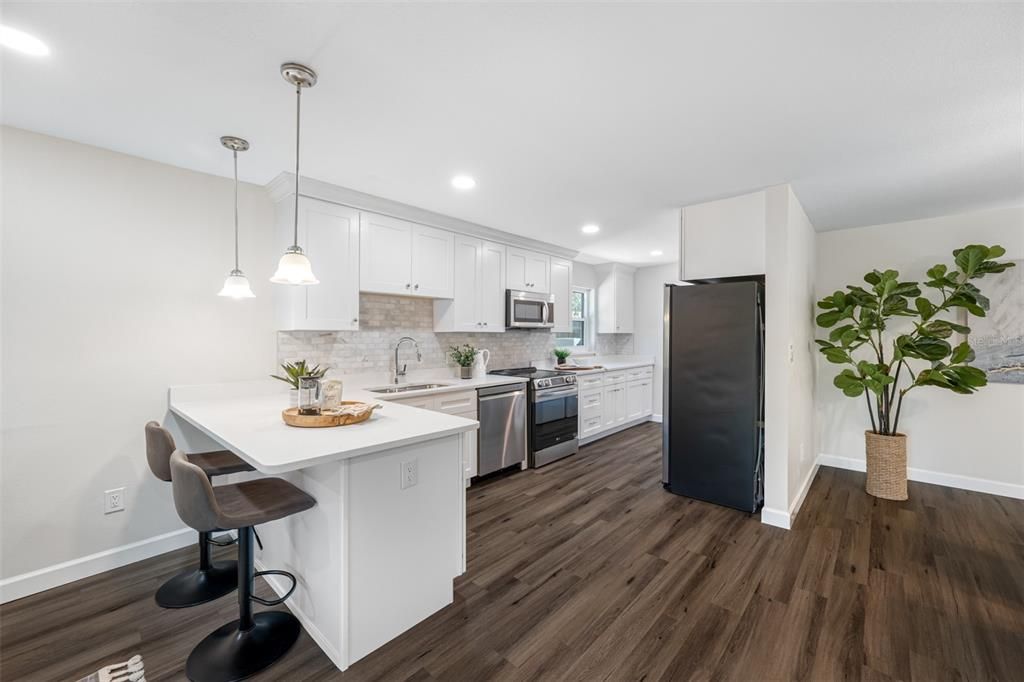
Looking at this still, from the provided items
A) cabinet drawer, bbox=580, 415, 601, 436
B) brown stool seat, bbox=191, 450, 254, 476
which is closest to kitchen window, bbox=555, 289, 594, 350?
cabinet drawer, bbox=580, 415, 601, 436

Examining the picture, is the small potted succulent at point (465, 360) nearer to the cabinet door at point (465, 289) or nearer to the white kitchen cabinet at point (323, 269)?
the cabinet door at point (465, 289)

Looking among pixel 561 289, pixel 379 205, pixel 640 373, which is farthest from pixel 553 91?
pixel 640 373

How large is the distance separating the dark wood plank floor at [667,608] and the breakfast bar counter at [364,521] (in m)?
0.15

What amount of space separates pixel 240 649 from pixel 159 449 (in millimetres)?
1032

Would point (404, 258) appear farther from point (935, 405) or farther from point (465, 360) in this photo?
point (935, 405)

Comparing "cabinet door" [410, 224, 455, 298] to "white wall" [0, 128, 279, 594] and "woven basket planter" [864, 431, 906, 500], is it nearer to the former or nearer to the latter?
"white wall" [0, 128, 279, 594]

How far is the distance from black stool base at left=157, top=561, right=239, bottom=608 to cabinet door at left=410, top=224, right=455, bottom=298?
2.32 m

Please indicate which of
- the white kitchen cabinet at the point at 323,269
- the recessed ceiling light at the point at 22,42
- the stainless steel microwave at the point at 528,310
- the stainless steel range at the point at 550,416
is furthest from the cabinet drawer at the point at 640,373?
the recessed ceiling light at the point at 22,42

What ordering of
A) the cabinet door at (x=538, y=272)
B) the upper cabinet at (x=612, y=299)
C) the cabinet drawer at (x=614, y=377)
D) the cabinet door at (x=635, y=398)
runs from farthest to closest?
the upper cabinet at (x=612, y=299)
the cabinet door at (x=635, y=398)
the cabinet drawer at (x=614, y=377)
the cabinet door at (x=538, y=272)

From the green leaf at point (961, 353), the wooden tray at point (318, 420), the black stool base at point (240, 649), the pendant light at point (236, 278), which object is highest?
the pendant light at point (236, 278)

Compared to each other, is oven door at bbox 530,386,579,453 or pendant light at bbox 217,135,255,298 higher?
pendant light at bbox 217,135,255,298

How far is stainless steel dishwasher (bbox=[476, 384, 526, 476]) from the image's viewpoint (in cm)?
376

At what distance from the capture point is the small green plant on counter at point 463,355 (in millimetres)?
4145

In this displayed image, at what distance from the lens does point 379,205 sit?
10.9 ft
